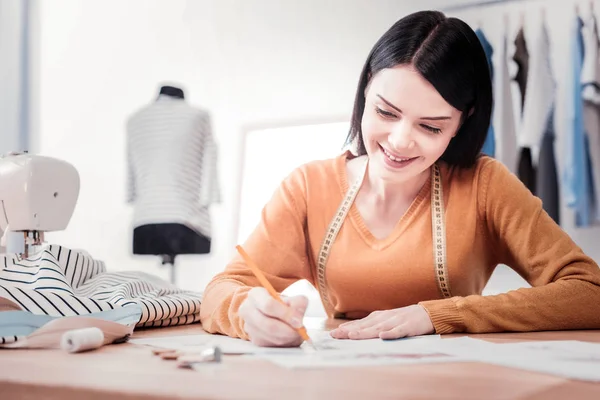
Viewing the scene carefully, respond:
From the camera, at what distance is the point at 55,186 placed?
4.15ft

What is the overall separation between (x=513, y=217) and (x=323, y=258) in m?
0.41

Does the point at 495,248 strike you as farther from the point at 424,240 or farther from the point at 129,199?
the point at 129,199

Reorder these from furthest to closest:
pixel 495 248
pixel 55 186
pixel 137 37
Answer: pixel 137 37 → pixel 495 248 → pixel 55 186

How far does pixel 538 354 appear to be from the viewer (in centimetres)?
80

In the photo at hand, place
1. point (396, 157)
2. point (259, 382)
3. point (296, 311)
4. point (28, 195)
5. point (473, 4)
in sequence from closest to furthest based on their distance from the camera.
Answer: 1. point (259, 382)
2. point (296, 311)
3. point (28, 195)
4. point (396, 157)
5. point (473, 4)

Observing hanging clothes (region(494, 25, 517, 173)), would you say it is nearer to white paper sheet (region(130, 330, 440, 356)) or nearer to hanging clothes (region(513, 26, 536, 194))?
hanging clothes (region(513, 26, 536, 194))

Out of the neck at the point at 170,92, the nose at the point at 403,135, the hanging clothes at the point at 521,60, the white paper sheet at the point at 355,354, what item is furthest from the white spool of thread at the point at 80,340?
the neck at the point at 170,92

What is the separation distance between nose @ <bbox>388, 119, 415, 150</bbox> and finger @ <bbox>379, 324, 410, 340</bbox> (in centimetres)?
40

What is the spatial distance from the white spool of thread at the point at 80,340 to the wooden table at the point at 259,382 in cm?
5

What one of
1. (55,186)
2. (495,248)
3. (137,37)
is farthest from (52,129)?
(495,248)

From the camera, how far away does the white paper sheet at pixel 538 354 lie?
0.68m

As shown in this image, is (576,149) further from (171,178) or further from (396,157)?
(171,178)

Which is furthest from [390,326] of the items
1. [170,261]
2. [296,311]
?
[170,261]

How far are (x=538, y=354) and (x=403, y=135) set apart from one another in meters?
0.57
